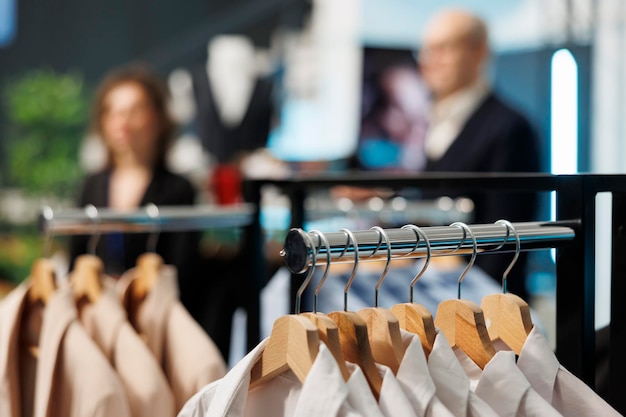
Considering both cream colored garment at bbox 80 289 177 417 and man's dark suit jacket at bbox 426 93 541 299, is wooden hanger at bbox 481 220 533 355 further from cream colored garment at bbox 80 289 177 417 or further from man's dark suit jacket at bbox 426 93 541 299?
man's dark suit jacket at bbox 426 93 541 299

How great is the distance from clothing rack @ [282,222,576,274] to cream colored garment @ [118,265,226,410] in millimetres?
393

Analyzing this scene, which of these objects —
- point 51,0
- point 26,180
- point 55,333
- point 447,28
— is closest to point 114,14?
point 51,0

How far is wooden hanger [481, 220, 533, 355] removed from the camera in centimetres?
78

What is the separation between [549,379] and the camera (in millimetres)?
750

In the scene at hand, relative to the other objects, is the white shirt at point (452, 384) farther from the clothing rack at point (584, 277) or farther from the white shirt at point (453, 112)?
the white shirt at point (453, 112)

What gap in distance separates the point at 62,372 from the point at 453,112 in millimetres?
1818

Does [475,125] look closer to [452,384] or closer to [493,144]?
[493,144]

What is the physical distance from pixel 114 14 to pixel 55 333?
374cm

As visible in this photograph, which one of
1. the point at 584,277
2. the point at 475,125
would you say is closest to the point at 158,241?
the point at 475,125

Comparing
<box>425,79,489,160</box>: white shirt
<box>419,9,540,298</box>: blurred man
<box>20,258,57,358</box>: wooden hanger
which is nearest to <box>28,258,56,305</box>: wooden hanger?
<box>20,258,57,358</box>: wooden hanger

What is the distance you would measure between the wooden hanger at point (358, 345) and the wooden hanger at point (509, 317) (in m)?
0.17

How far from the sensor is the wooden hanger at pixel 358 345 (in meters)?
0.70

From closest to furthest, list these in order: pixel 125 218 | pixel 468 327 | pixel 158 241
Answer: pixel 468 327, pixel 125 218, pixel 158 241

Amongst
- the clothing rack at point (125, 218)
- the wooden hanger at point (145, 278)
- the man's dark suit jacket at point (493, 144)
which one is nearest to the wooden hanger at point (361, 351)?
the wooden hanger at point (145, 278)
